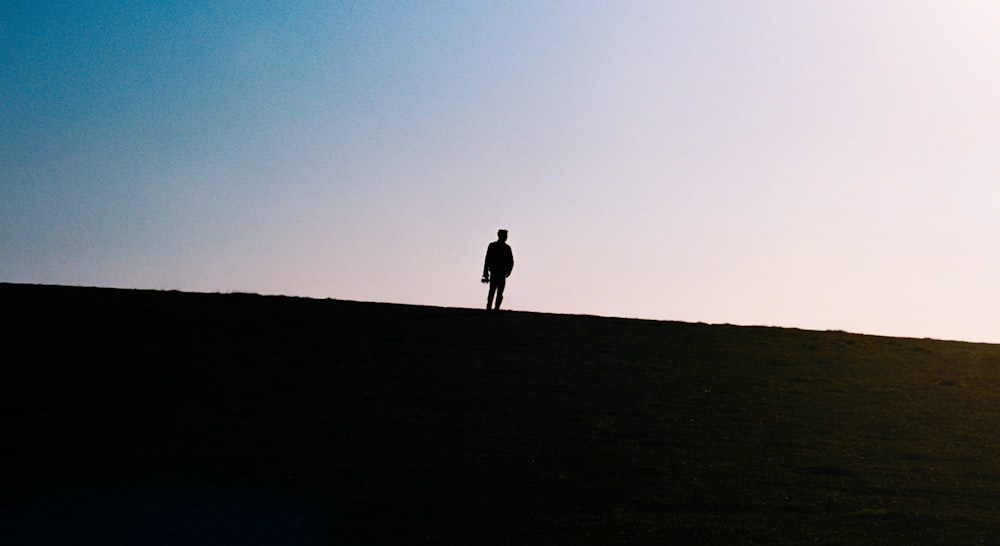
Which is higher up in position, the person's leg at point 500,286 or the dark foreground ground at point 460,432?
the person's leg at point 500,286

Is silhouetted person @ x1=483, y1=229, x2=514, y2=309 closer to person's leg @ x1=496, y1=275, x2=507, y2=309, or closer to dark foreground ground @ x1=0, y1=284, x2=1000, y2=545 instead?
person's leg @ x1=496, y1=275, x2=507, y2=309

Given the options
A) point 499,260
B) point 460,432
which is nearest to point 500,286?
point 499,260

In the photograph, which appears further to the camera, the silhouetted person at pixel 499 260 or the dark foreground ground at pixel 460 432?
the silhouetted person at pixel 499 260

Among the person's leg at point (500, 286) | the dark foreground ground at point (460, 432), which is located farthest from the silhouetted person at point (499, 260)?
the dark foreground ground at point (460, 432)

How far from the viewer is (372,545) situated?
9.27m

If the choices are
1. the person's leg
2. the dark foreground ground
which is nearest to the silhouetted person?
the person's leg

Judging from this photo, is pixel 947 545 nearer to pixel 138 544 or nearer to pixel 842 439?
pixel 842 439

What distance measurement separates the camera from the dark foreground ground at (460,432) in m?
10.2

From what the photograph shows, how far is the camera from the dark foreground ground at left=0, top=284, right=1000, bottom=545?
10.2 meters

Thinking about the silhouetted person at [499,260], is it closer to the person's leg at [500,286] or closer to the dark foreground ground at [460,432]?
the person's leg at [500,286]

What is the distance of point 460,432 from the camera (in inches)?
538

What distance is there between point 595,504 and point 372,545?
2513 mm

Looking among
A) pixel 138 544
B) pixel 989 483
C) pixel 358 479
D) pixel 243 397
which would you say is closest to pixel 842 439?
pixel 989 483

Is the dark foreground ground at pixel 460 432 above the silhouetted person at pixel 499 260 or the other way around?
the other way around
